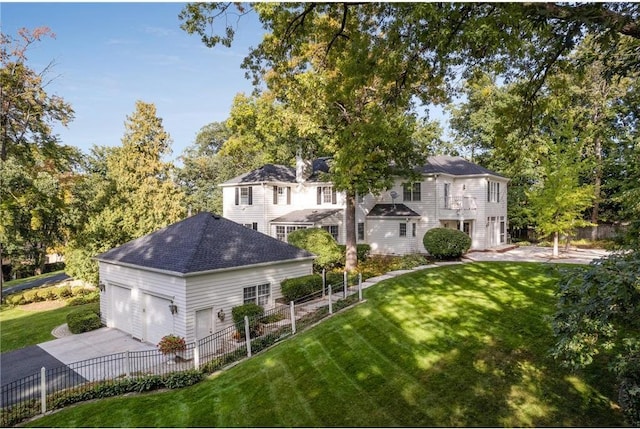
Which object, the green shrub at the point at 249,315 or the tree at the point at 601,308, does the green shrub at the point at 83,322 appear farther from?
the tree at the point at 601,308

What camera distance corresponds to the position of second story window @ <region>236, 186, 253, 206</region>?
30.1 m

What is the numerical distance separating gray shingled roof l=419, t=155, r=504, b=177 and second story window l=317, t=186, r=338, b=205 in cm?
722

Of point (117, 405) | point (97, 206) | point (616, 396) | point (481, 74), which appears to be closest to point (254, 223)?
point (97, 206)

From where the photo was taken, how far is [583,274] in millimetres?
4629

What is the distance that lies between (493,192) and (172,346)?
24.8 meters

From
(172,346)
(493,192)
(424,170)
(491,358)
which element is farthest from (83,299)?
(493,192)

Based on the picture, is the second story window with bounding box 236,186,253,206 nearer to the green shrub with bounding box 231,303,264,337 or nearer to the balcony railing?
the balcony railing

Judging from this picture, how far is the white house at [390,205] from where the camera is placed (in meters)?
26.4

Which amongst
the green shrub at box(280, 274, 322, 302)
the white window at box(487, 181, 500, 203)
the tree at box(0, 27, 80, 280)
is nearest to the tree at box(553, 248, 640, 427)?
the green shrub at box(280, 274, 322, 302)

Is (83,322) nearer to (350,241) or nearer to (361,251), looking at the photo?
(350,241)

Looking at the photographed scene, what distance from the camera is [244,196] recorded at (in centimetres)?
3047

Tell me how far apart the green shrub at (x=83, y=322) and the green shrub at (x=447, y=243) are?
17.8 metres

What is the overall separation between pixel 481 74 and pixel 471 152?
Answer: 3582 cm

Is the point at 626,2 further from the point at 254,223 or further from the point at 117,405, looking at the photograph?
the point at 254,223
